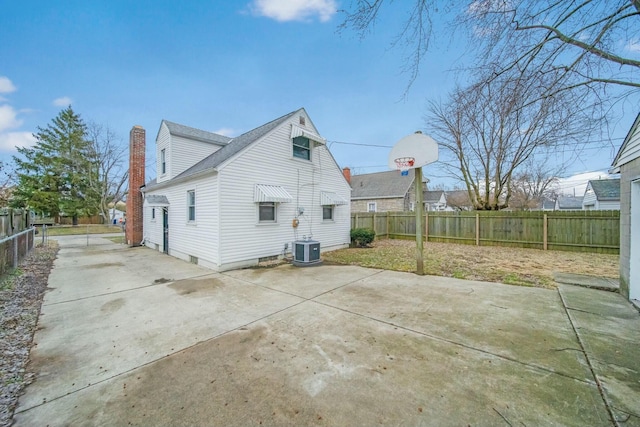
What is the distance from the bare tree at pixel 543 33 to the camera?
2896mm

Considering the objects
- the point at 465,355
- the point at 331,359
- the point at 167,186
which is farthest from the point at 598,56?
the point at 167,186

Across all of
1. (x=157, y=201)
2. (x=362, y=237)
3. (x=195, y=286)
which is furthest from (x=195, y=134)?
(x=362, y=237)

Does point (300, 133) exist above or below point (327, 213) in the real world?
above

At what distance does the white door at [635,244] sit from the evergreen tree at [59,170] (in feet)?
124

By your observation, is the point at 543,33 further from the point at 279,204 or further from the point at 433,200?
the point at 433,200

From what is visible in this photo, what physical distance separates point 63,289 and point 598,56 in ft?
35.1

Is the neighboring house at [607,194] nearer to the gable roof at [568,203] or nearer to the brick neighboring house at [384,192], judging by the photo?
the brick neighboring house at [384,192]

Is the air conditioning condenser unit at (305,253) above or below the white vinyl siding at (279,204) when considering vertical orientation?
below

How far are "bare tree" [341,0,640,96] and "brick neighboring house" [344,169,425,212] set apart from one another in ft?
73.7

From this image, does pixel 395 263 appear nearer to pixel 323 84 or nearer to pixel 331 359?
pixel 331 359

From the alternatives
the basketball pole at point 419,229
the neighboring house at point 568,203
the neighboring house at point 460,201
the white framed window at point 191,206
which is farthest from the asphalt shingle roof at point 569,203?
the white framed window at point 191,206

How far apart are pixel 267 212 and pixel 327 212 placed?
3.60 m

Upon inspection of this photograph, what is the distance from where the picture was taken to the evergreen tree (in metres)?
25.8

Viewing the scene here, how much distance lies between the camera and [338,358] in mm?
2916
